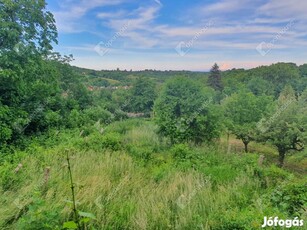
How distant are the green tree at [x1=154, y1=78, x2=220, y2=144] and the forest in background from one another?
0.16ft

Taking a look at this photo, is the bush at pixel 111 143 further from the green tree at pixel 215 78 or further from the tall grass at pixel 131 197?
the green tree at pixel 215 78

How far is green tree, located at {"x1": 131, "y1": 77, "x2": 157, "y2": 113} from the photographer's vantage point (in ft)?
88.7

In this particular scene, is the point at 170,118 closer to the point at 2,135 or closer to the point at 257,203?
the point at 2,135

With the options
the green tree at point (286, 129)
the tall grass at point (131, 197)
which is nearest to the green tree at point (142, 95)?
the green tree at point (286, 129)

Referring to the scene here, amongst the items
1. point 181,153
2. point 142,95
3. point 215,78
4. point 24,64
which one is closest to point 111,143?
point 181,153

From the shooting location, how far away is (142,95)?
27328 mm

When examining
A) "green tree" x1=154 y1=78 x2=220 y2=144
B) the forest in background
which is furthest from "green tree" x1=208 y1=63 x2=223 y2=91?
"green tree" x1=154 y1=78 x2=220 y2=144

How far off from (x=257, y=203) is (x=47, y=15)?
9.58 metres

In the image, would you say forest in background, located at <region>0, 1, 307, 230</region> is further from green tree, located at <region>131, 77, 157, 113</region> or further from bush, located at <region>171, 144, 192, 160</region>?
green tree, located at <region>131, 77, 157, 113</region>

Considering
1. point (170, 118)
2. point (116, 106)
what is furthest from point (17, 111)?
point (116, 106)

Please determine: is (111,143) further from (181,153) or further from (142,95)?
(142,95)

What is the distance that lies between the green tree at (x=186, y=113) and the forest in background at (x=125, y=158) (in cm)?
5

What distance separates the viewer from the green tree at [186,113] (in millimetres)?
11203

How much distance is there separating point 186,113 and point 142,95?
15.7 m
